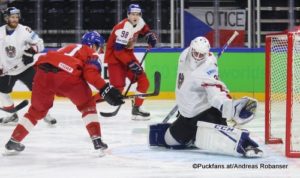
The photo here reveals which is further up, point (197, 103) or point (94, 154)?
point (197, 103)

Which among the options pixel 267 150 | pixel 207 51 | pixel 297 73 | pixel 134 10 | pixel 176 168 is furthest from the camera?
pixel 134 10

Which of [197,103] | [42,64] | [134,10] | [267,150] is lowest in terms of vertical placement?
[267,150]

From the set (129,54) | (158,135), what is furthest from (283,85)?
(129,54)

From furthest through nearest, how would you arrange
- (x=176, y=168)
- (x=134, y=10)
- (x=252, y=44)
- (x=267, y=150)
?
(x=252, y=44) → (x=134, y=10) → (x=267, y=150) → (x=176, y=168)

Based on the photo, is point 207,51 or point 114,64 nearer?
point 207,51

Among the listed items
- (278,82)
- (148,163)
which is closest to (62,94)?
(148,163)

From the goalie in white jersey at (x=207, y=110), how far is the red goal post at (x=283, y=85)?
270 mm

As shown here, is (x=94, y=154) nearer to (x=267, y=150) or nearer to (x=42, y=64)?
(x=42, y=64)

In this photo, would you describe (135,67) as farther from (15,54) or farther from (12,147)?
(12,147)

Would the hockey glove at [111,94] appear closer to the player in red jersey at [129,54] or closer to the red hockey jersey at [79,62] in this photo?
the red hockey jersey at [79,62]

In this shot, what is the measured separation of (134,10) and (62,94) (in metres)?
2.26

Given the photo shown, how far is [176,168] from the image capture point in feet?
10.5

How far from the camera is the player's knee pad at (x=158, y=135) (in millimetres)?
3836

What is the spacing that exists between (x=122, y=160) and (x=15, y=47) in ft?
7.08
